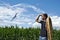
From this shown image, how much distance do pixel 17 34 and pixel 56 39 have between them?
8.54 ft

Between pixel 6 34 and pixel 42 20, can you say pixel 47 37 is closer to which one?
pixel 42 20

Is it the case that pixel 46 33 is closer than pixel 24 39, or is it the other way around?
pixel 46 33

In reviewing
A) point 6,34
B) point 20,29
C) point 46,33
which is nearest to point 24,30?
point 20,29

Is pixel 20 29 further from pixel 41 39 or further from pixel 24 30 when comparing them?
pixel 41 39

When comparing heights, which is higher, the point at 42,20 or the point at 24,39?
the point at 42,20

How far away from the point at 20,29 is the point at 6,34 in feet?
4.00

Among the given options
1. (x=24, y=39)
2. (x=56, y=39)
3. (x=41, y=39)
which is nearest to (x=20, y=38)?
(x=24, y=39)

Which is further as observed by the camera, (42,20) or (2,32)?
(2,32)

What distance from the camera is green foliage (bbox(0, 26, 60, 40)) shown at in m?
16.0

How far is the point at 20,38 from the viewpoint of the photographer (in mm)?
16156

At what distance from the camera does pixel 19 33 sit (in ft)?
53.6

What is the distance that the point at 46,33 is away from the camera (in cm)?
998

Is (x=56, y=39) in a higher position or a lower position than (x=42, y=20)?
lower

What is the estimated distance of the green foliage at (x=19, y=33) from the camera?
1598 centimetres
